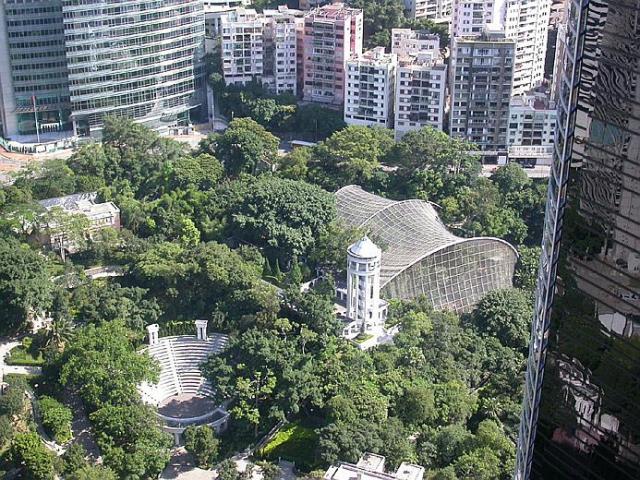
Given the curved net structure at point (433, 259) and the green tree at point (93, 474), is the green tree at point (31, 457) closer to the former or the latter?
the green tree at point (93, 474)

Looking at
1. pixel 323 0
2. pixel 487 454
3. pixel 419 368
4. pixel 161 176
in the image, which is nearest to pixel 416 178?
pixel 161 176

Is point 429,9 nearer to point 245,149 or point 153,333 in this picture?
point 245,149

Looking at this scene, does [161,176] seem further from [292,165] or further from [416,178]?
[416,178]

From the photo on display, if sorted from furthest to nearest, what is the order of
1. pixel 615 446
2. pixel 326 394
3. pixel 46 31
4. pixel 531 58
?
pixel 531 58
pixel 46 31
pixel 326 394
pixel 615 446

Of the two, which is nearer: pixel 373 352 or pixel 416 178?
pixel 373 352

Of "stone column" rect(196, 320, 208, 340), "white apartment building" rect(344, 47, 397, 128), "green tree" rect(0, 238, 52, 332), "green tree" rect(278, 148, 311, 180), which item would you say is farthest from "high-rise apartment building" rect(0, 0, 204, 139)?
"stone column" rect(196, 320, 208, 340)

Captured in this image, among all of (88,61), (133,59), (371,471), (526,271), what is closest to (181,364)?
(371,471)

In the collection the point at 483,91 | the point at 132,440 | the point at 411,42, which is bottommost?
the point at 132,440

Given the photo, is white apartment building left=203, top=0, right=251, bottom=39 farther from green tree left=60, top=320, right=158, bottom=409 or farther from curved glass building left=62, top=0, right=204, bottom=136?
green tree left=60, top=320, right=158, bottom=409
